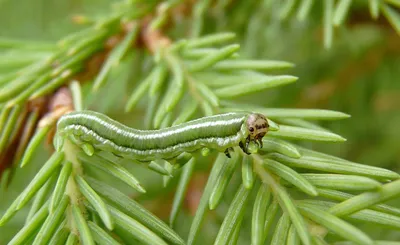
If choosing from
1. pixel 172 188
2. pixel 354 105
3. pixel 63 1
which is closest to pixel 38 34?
pixel 63 1

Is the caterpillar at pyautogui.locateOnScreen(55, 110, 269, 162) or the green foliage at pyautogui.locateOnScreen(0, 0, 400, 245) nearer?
the green foliage at pyautogui.locateOnScreen(0, 0, 400, 245)

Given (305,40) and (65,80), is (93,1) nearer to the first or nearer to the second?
(305,40)

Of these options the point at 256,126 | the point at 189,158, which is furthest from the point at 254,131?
the point at 189,158

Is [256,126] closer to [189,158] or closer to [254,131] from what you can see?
[254,131]

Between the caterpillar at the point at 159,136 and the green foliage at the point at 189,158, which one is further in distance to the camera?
the caterpillar at the point at 159,136
